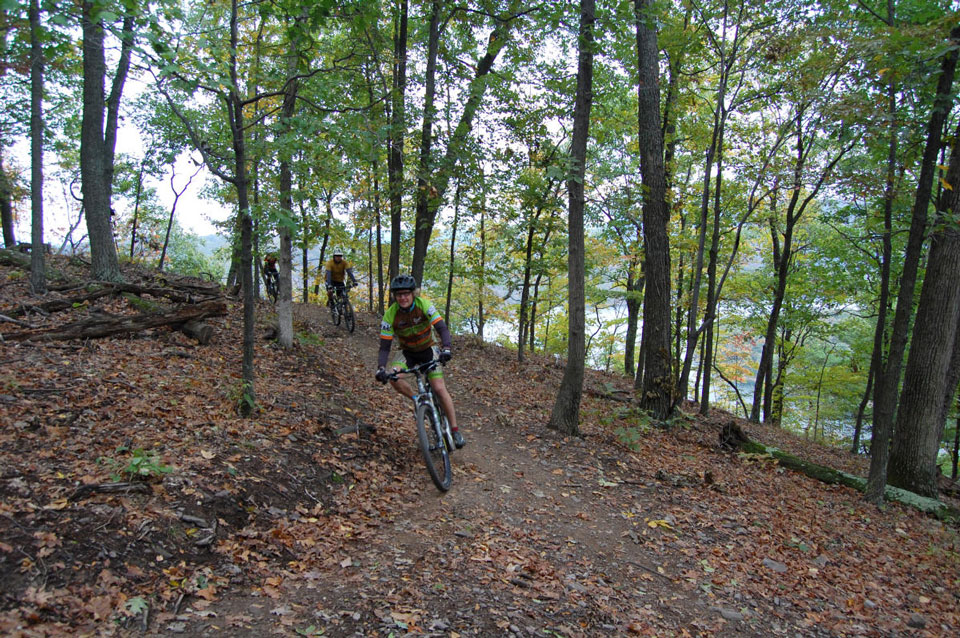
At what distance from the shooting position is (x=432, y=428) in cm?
574

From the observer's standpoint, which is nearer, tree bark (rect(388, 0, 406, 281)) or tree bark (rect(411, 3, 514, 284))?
tree bark (rect(411, 3, 514, 284))

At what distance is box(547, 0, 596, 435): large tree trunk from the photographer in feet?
23.3

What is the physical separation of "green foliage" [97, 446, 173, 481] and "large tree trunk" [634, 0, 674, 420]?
7.94 m

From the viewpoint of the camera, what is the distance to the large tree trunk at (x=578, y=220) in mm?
7094

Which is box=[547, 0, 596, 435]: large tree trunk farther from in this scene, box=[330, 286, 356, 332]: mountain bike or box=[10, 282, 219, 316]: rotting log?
box=[10, 282, 219, 316]: rotting log

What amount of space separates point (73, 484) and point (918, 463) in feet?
36.7

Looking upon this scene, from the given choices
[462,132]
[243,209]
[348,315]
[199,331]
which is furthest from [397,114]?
[348,315]

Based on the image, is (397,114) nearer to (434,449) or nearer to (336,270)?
(336,270)

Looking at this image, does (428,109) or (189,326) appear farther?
(428,109)

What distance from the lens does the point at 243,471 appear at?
459 centimetres

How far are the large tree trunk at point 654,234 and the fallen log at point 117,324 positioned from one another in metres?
7.90

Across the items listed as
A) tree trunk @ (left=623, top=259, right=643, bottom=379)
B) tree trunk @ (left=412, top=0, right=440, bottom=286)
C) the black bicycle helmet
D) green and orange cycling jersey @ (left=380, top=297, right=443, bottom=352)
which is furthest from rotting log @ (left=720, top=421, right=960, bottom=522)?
tree trunk @ (left=623, top=259, right=643, bottom=379)

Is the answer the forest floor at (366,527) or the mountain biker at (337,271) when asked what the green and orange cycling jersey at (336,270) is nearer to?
the mountain biker at (337,271)

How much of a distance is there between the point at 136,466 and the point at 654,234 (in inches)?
336
